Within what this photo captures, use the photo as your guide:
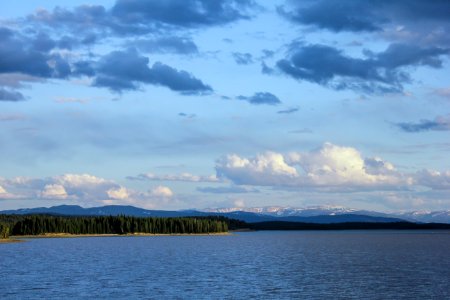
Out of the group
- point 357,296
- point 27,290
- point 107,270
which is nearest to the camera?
point 357,296

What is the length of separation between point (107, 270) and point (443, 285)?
5461cm

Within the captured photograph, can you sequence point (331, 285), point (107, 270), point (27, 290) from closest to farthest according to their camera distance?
point (27, 290), point (331, 285), point (107, 270)

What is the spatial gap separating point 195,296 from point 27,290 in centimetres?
2149

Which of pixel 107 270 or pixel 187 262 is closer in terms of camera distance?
pixel 107 270

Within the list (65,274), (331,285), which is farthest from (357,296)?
(65,274)

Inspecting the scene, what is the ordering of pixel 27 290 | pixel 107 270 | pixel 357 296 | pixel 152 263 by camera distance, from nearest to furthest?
pixel 357 296
pixel 27 290
pixel 107 270
pixel 152 263

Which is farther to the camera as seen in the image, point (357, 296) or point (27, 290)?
point (27, 290)

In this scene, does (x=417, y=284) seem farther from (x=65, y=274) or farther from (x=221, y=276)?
(x=65, y=274)

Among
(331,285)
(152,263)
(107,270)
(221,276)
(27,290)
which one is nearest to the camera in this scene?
(27,290)

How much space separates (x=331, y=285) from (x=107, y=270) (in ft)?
138

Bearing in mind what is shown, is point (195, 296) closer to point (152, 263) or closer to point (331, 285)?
point (331, 285)

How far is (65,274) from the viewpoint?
108m

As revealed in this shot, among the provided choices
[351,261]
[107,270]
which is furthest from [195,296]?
[351,261]

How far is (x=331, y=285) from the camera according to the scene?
90562mm
